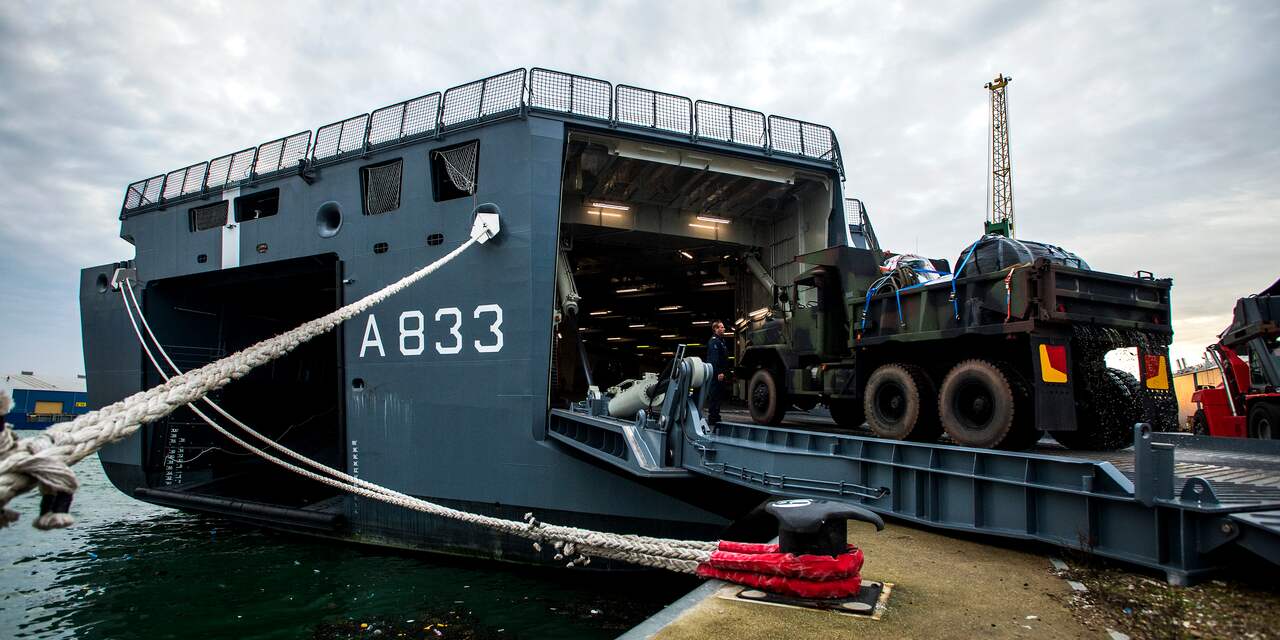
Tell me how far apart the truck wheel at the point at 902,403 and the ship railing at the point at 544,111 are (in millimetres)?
5177

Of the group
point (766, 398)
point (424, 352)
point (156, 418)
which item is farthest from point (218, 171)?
point (156, 418)

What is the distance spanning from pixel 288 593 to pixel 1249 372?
17.5 m

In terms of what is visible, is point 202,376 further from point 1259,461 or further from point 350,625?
point 1259,461

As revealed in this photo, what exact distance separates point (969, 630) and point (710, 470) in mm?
4237

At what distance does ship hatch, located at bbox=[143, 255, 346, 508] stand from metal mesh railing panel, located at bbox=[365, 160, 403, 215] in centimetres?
141

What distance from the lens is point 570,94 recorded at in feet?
36.9

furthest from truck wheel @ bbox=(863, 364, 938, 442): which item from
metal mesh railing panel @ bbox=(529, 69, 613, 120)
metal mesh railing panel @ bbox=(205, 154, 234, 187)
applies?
metal mesh railing panel @ bbox=(205, 154, 234, 187)

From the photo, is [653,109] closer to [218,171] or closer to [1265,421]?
[218,171]

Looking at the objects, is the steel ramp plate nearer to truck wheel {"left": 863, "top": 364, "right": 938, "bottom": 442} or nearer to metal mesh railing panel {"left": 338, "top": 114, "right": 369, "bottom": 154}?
truck wheel {"left": 863, "top": 364, "right": 938, "bottom": 442}

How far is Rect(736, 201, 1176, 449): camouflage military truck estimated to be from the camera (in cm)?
711

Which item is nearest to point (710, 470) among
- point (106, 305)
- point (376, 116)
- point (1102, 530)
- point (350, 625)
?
point (1102, 530)

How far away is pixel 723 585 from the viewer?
4.98 metres

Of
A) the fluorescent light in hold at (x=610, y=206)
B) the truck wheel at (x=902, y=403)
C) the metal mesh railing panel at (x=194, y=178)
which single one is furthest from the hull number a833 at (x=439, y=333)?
the metal mesh railing panel at (x=194, y=178)

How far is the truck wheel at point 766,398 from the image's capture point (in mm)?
11609
